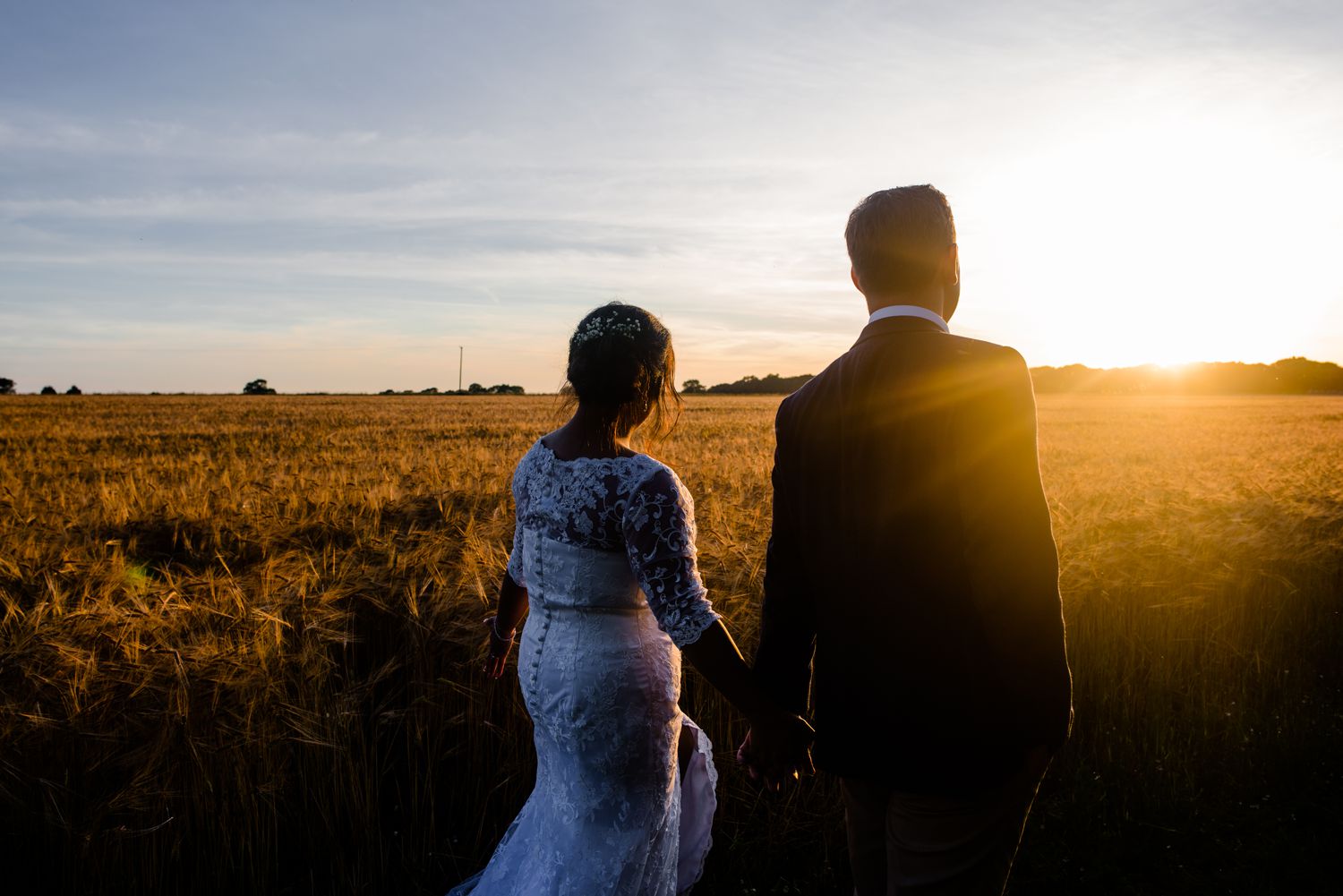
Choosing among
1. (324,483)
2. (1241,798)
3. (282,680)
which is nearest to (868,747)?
(282,680)

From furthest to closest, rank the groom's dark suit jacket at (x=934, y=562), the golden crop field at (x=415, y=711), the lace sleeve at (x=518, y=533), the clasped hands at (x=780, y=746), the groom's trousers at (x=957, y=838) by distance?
the golden crop field at (x=415, y=711)
the lace sleeve at (x=518, y=533)
the clasped hands at (x=780, y=746)
the groom's trousers at (x=957, y=838)
the groom's dark suit jacket at (x=934, y=562)

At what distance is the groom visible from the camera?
171 cm

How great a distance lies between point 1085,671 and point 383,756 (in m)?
3.88

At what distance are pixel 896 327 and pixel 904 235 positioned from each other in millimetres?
210

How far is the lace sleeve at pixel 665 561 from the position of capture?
2.01 m

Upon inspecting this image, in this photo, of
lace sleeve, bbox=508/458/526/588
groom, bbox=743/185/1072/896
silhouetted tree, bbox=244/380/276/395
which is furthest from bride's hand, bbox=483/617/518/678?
silhouetted tree, bbox=244/380/276/395

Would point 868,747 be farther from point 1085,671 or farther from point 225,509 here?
point 225,509

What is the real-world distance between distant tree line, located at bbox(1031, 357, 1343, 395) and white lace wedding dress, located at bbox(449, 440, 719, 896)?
84.4 meters

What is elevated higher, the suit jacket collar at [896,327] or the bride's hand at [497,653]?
the suit jacket collar at [896,327]

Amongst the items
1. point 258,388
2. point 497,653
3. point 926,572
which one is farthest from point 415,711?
point 258,388

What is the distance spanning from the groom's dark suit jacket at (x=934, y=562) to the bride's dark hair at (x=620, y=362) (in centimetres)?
48

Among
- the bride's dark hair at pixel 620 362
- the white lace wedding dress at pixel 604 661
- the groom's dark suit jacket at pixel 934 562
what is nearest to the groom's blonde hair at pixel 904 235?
the groom's dark suit jacket at pixel 934 562

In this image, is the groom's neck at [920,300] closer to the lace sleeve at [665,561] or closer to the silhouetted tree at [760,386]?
the lace sleeve at [665,561]

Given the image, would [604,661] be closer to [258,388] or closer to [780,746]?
[780,746]
